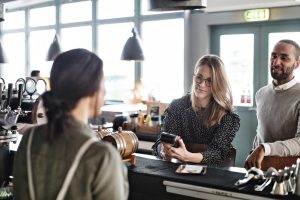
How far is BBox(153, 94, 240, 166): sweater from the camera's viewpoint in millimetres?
2471

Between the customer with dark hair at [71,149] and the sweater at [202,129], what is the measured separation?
125 centimetres

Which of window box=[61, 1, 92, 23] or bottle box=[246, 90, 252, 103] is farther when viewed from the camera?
window box=[61, 1, 92, 23]

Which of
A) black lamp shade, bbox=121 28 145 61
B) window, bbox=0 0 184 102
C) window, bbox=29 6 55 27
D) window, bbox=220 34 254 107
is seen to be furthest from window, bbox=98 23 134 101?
window, bbox=220 34 254 107

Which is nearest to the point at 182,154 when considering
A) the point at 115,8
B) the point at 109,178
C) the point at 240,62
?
the point at 109,178

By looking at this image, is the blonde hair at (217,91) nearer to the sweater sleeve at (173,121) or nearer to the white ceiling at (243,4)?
the sweater sleeve at (173,121)

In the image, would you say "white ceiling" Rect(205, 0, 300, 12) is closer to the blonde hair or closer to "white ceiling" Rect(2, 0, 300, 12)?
"white ceiling" Rect(2, 0, 300, 12)

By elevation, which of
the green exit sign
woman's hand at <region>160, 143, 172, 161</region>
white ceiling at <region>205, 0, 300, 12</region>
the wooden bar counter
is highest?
white ceiling at <region>205, 0, 300, 12</region>

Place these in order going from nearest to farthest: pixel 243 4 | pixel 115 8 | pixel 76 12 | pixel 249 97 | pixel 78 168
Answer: pixel 78 168 < pixel 243 4 < pixel 249 97 < pixel 115 8 < pixel 76 12

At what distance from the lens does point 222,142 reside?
97.7 inches

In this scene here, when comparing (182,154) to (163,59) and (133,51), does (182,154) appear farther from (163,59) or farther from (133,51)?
(163,59)

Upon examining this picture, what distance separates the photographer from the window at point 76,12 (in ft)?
29.1

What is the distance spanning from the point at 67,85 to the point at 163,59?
262 inches

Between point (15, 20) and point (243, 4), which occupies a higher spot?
point (15, 20)

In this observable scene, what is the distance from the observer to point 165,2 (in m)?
2.64
